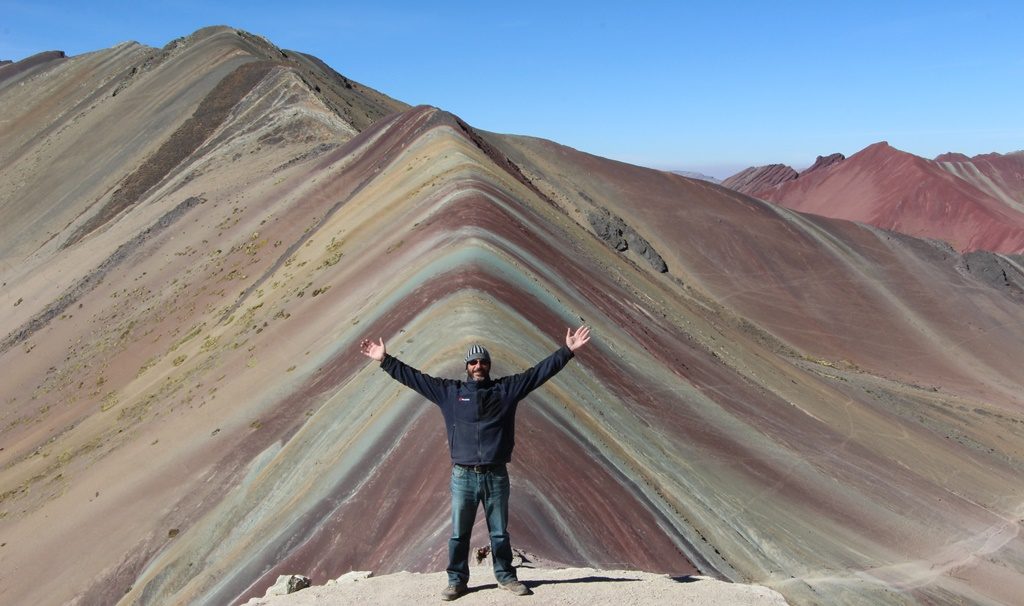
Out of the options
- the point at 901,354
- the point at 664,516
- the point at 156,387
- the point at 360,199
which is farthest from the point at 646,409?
the point at 901,354

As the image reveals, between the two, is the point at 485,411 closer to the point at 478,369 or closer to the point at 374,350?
the point at 478,369

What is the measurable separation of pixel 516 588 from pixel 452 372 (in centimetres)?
603

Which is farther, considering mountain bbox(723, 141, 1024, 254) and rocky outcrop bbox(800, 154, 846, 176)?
rocky outcrop bbox(800, 154, 846, 176)

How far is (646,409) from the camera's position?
58.9ft

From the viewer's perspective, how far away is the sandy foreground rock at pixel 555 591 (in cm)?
799

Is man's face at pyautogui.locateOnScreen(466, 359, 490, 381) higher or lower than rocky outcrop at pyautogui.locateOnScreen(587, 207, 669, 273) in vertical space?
lower

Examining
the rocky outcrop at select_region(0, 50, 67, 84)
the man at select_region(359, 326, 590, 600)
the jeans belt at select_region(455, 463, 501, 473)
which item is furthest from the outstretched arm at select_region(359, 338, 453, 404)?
the rocky outcrop at select_region(0, 50, 67, 84)

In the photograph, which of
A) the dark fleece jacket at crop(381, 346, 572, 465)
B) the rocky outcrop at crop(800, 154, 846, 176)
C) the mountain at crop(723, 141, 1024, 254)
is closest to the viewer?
the dark fleece jacket at crop(381, 346, 572, 465)

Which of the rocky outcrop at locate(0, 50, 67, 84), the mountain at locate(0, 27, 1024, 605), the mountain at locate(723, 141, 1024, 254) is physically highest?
the rocky outcrop at locate(0, 50, 67, 84)

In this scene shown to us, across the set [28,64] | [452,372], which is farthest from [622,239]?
[28,64]

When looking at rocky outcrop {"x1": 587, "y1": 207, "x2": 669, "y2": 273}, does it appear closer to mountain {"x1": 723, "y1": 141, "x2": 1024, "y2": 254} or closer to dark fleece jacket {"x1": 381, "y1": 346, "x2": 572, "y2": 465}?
dark fleece jacket {"x1": 381, "y1": 346, "x2": 572, "y2": 465}

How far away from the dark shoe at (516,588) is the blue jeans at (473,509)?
0.39 feet

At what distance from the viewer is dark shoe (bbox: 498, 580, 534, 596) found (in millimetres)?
8031

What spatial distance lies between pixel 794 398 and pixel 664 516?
15005 millimetres
